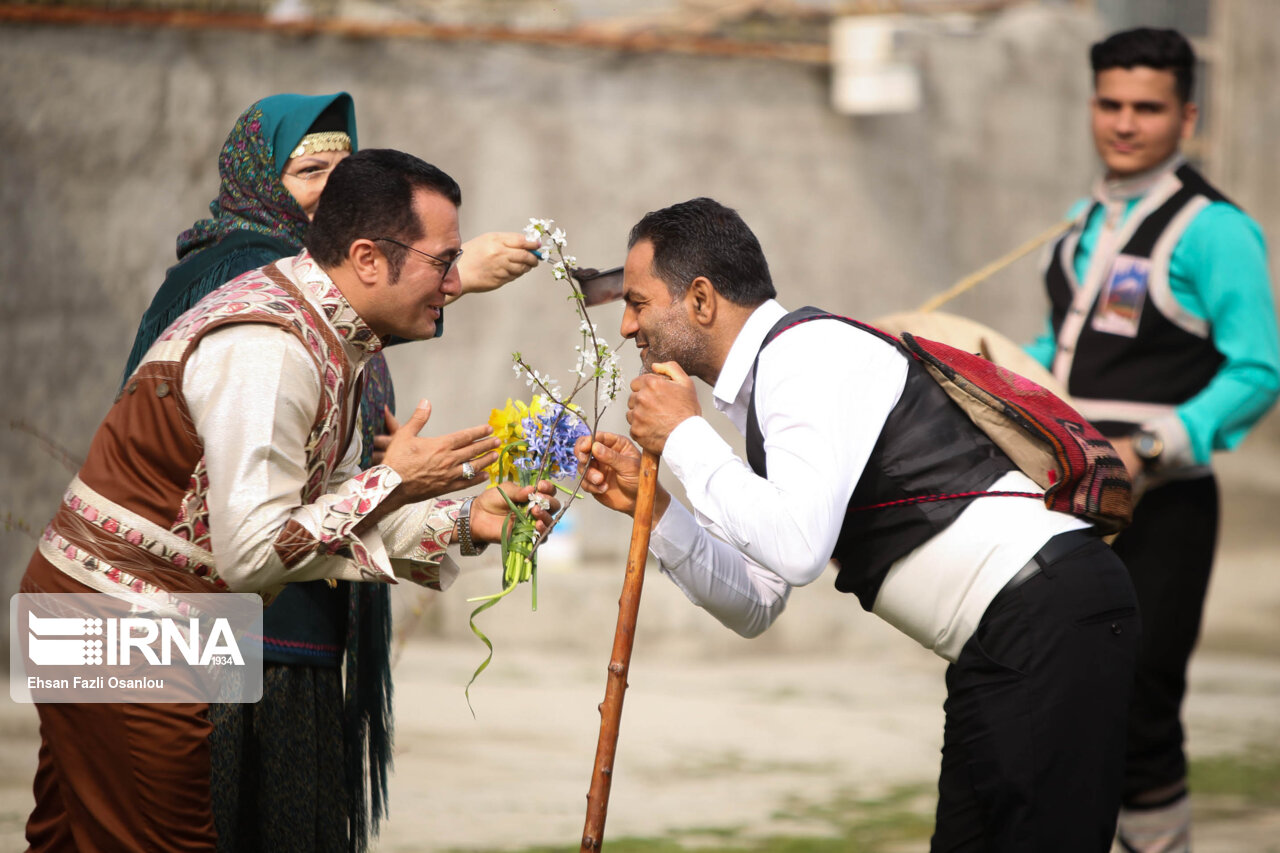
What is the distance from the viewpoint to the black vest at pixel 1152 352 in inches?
177

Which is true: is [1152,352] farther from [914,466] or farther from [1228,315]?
[914,466]

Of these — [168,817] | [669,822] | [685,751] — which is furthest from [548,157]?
[168,817]

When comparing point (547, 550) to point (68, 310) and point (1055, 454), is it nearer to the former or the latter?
point (68, 310)

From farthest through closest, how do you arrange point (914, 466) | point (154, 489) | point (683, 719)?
point (683, 719), point (914, 466), point (154, 489)

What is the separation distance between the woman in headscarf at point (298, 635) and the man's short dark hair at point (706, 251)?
65 cm

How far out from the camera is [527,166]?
8.08m

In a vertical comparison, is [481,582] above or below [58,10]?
below

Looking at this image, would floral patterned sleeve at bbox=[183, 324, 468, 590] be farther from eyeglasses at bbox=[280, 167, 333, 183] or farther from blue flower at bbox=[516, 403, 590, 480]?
eyeglasses at bbox=[280, 167, 333, 183]

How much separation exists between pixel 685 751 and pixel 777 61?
439 cm

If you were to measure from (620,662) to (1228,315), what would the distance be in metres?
2.51

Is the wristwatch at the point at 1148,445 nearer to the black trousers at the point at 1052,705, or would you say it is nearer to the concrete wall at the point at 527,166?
the black trousers at the point at 1052,705

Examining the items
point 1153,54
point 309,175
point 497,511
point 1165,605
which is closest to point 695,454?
point 497,511

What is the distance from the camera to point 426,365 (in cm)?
801

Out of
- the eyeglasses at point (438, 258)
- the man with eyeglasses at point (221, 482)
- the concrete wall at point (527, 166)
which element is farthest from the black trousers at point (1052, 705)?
the concrete wall at point (527, 166)
